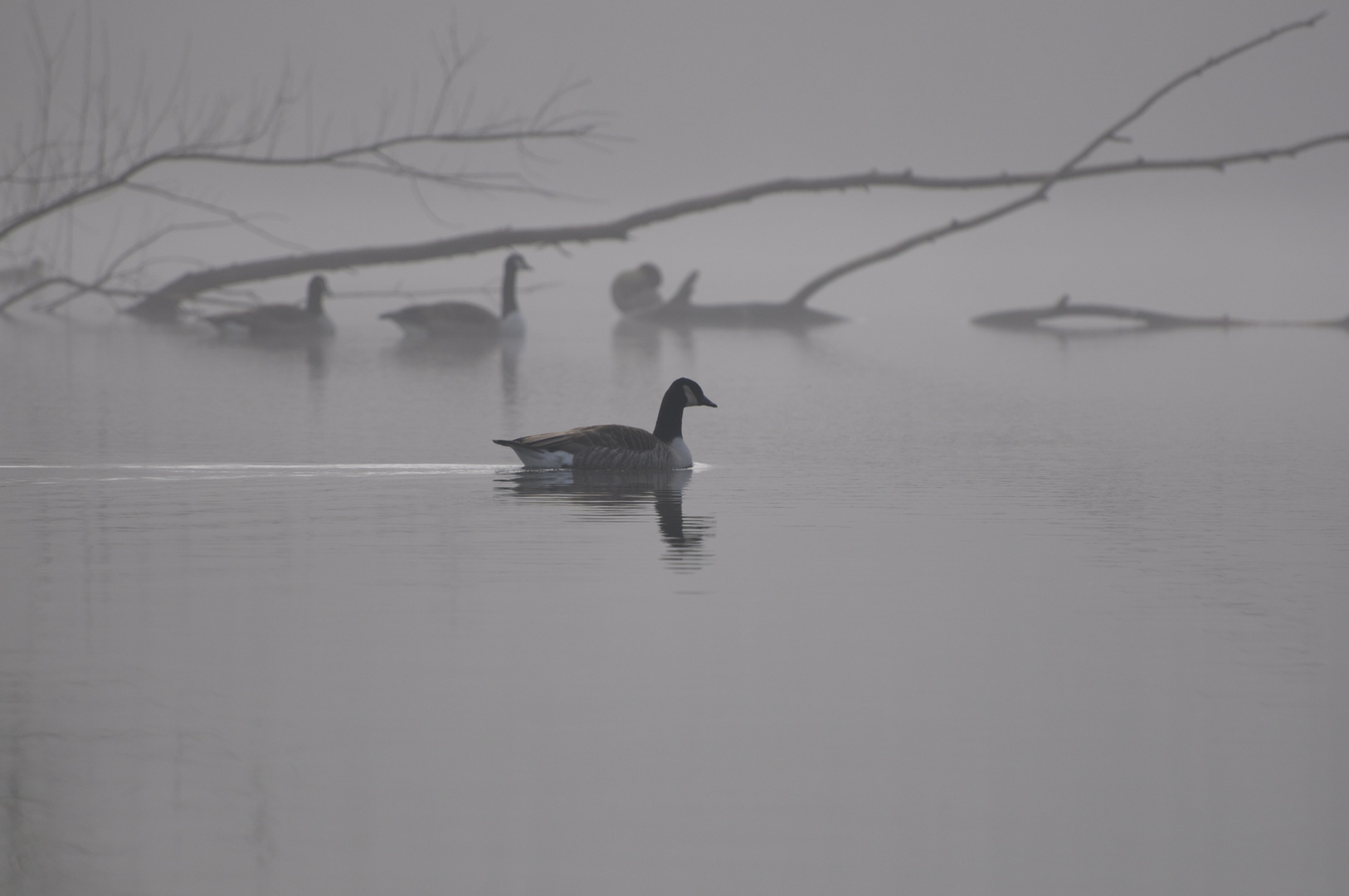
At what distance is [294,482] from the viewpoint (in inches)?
465

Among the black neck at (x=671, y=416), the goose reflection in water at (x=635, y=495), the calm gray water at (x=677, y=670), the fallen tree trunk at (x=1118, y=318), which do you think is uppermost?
the fallen tree trunk at (x=1118, y=318)

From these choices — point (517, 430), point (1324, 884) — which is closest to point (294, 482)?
point (517, 430)

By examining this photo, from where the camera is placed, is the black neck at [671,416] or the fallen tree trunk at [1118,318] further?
the fallen tree trunk at [1118,318]

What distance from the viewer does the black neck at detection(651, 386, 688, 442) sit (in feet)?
42.5

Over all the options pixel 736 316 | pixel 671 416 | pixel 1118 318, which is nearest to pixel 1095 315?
pixel 1118 318

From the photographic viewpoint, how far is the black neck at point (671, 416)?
510 inches

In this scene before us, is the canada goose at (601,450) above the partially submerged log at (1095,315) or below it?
below

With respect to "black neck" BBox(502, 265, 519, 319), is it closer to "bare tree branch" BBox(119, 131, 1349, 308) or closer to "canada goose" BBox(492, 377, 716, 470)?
"bare tree branch" BBox(119, 131, 1349, 308)

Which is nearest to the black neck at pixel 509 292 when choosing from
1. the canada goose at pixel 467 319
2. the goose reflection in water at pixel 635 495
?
the canada goose at pixel 467 319

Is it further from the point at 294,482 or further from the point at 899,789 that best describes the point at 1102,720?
the point at 294,482

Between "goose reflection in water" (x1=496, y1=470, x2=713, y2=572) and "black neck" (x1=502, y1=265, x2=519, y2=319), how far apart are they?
20.0 metres

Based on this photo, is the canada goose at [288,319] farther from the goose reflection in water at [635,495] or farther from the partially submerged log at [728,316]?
the goose reflection in water at [635,495]

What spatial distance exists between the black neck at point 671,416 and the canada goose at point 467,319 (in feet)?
63.0

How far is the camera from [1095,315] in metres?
37.6
